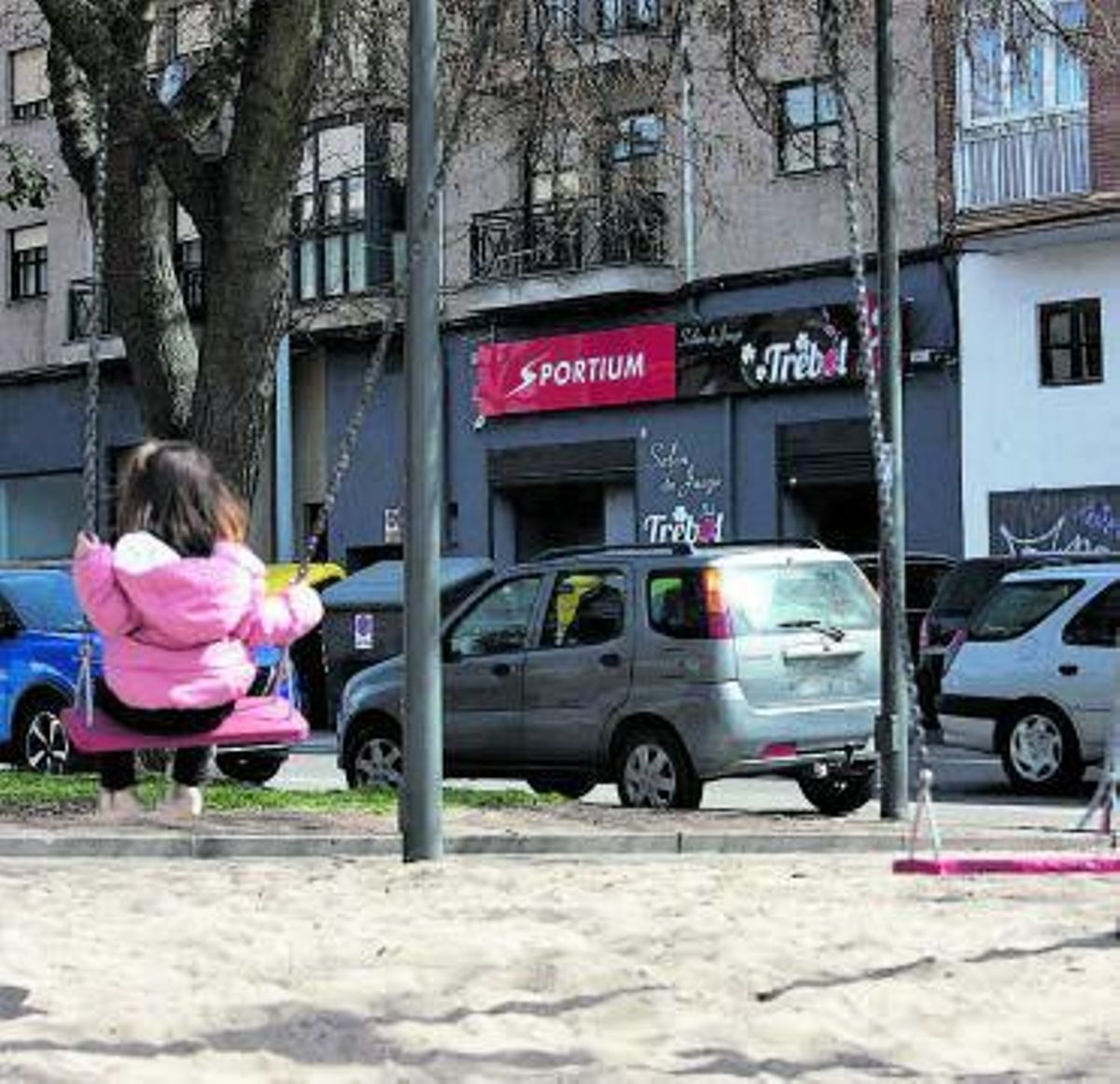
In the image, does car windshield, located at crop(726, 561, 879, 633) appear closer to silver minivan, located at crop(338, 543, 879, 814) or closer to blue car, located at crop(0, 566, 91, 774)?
silver minivan, located at crop(338, 543, 879, 814)

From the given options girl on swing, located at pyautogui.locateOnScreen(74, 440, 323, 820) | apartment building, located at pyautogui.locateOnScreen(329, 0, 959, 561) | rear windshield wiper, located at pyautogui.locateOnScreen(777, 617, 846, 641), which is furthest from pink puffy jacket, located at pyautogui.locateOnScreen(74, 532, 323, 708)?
apartment building, located at pyautogui.locateOnScreen(329, 0, 959, 561)

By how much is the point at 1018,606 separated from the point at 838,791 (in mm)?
3052

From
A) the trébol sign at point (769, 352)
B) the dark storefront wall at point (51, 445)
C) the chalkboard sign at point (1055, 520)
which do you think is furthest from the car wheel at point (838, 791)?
the dark storefront wall at point (51, 445)

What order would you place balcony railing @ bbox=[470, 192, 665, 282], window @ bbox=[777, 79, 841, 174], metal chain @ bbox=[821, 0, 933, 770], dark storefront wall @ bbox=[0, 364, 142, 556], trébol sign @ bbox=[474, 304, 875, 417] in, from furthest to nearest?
dark storefront wall @ bbox=[0, 364, 142, 556] → balcony railing @ bbox=[470, 192, 665, 282] → trébol sign @ bbox=[474, 304, 875, 417] → window @ bbox=[777, 79, 841, 174] → metal chain @ bbox=[821, 0, 933, 770]

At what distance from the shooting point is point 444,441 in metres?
33.9

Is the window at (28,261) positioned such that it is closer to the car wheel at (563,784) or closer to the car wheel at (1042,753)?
the car wheel at (563,784)

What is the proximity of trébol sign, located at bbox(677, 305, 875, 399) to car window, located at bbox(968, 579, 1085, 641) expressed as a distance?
1156 cm

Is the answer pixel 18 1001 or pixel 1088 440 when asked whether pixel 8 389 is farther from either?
pixel 18 1001

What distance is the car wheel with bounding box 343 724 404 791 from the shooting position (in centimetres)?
1501

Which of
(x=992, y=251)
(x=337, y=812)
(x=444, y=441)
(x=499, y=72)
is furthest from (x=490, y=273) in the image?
(x=337, y=812)

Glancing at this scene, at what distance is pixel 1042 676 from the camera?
1608 centimetres

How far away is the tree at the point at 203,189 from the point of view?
12.7 meters

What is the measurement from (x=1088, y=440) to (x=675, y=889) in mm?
19649

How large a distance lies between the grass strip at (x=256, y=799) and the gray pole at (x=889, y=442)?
2295 mm
